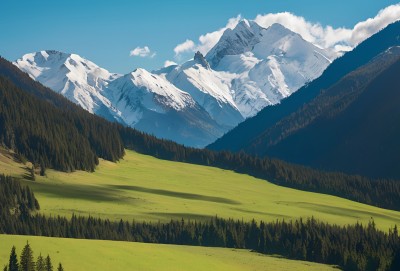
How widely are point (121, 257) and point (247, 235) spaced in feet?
243

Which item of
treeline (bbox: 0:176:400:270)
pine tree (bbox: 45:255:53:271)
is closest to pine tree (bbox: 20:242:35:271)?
pine tree (bbox: 45:255:53:271)

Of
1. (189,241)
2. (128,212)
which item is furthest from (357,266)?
(128,212)

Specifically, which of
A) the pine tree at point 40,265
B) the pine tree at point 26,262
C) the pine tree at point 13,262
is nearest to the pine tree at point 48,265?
the pine tree at point 40,265

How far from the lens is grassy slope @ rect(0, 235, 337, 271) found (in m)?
96.8

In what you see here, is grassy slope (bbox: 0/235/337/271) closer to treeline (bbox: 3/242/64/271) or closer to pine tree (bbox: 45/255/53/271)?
treeline (bbox: 3/242/64/271)

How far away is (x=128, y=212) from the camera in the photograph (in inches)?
7470

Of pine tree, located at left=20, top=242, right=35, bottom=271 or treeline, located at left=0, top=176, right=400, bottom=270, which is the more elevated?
treeline, located at left=0, top=176, right=400, bottom=270

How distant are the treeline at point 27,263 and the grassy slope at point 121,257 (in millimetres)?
2755

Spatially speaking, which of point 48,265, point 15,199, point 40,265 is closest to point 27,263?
point 40,265

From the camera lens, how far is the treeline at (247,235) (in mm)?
149125

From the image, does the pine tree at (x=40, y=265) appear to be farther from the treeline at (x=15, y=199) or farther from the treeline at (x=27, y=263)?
the treeline at (x=15, y=199)

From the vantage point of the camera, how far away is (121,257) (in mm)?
105312

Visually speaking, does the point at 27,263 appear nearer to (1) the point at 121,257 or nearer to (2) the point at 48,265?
(2) the point at 48,265

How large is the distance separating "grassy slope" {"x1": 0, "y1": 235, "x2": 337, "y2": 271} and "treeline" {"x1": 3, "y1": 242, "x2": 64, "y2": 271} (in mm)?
2755
